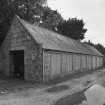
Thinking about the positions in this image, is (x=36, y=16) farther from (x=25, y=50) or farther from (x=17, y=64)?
(x=25, y=50)

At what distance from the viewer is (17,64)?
15.2 m

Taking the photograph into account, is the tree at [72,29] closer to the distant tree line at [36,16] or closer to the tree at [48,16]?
the distant tree line at [36,16]

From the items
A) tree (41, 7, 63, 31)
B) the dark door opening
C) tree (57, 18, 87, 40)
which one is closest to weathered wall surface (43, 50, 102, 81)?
the dark door opening

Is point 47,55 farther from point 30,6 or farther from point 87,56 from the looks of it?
point 30,6

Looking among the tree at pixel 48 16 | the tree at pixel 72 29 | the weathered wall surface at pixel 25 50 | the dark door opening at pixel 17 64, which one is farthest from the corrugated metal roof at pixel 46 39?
the tree at pixel 72 29

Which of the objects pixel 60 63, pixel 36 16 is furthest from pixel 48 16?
pixel 60 63

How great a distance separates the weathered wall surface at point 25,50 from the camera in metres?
11.4

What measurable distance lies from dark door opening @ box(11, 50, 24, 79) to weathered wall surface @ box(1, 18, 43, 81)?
52 centimetres

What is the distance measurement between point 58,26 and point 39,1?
52.7 feet

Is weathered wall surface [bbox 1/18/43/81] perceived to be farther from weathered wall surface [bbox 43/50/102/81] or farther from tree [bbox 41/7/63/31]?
tree [bbox 41/7/63/31]

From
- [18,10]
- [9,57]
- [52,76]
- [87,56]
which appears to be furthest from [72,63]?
[18,10]

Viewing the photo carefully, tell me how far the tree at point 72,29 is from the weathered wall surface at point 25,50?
86.1 feet

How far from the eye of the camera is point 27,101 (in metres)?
6.63

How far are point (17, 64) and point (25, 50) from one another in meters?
3.52
